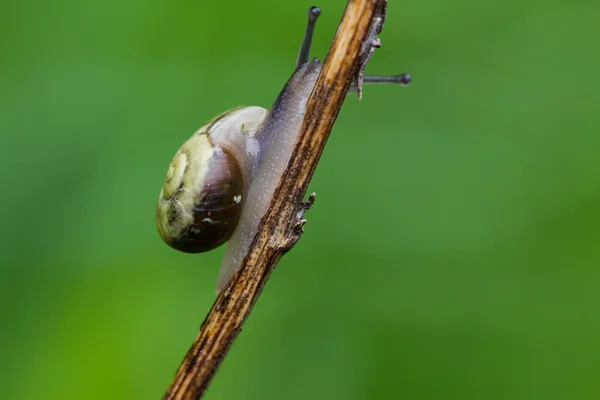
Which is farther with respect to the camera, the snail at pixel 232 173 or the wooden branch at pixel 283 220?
the snail at pixel 232 173

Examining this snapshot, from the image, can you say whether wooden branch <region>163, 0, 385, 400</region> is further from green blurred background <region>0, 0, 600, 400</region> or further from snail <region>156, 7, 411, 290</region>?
green blurred background <region>0, 0, 600, 400</region>

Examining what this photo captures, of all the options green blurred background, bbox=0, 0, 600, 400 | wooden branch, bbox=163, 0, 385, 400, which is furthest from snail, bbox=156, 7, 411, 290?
green blurred background, bbox=0, 0, 600, 400

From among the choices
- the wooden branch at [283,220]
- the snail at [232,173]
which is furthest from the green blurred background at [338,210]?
the wooden branch at [283,220]

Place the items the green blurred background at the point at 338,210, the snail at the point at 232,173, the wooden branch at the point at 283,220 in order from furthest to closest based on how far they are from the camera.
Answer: the green blurred background at the point at 338,210 → the snail at the point at 232,173 → the wooden branch at the point at 283,220

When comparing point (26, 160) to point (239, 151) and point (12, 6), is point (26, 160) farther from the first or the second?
point (239, 151)

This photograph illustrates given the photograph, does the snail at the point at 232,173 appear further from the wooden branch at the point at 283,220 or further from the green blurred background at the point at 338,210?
the green blurred background at the point at 338,210

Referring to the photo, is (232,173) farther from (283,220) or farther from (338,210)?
Answer: (338,210)
